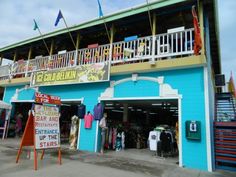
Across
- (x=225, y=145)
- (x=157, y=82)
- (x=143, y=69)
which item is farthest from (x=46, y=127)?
(x=225, y=145)

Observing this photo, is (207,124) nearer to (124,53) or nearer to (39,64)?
(124,53)

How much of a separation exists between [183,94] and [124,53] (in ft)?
9.37

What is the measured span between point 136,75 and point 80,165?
12.8 ft

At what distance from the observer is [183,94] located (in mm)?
7055

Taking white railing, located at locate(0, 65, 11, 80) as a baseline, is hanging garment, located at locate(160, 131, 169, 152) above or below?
below

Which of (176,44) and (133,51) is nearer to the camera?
(176,44)

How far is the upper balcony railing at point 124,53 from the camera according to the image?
7.62m

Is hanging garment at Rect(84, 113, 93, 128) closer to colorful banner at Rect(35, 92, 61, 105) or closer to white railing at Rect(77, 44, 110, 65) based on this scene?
colorful banner at Rect(35, 92, 61, 105)

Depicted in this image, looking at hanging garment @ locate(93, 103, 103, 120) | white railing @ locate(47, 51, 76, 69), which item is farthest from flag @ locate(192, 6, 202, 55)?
white railing @ locate(47, 51, 76, 69)

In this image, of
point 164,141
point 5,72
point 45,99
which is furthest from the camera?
point 5,72

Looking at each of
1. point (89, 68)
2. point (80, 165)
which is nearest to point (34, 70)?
point (89, 68)

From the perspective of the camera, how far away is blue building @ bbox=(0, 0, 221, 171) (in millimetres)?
6691

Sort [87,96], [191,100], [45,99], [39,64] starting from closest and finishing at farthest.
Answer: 1. [45,99]
2. [191,100]
3. [87,96]
4. [39,64]

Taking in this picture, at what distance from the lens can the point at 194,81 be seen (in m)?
6.96
